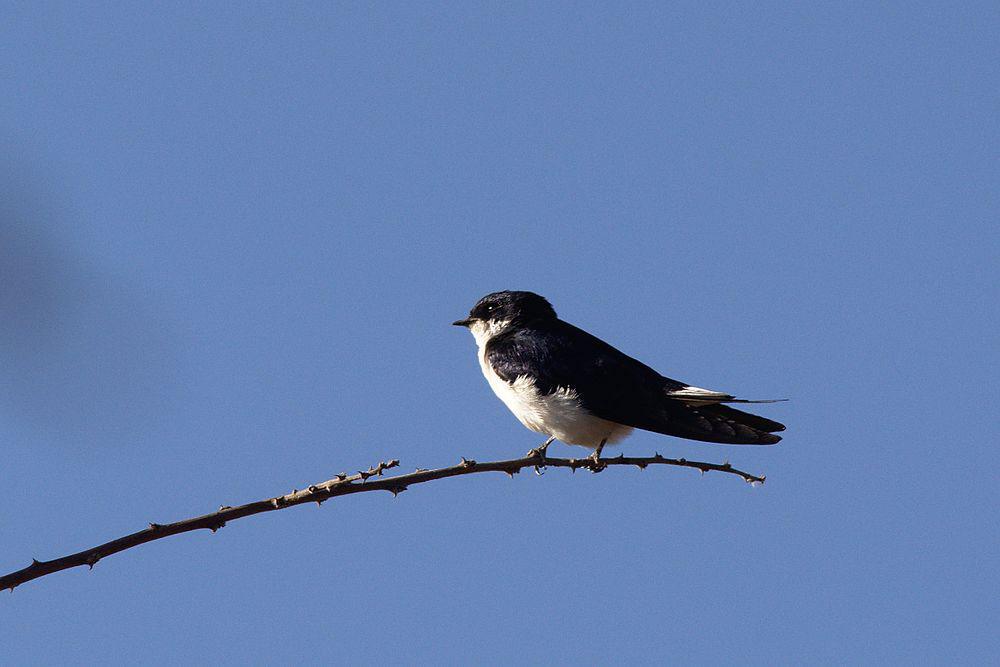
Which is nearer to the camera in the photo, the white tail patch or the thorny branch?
the thorny branch

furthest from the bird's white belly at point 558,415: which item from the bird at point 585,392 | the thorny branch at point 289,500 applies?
the thorny branch at point 289,500

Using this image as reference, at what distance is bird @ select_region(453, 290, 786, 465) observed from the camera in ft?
18.2

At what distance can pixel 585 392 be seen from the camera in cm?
579

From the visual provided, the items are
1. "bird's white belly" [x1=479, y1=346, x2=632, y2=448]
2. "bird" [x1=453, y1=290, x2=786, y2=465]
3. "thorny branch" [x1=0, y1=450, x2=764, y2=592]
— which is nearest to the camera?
"thorny branch" [x1=0, y1=450, x2=764, y2=592]

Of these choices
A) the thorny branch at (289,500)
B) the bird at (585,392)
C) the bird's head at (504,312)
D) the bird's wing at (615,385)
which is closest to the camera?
the thorny branch at (289,500)

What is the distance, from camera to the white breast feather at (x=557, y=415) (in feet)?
19.0

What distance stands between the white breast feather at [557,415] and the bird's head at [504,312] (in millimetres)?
459

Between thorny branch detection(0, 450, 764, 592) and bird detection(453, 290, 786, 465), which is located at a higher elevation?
bird detection(453, 290, 786, 465)

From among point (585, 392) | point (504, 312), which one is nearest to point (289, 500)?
point (585, 392)

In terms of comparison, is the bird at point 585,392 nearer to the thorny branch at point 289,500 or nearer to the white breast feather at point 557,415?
the white breast feather at point 557,415

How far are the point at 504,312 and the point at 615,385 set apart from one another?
3.09ft

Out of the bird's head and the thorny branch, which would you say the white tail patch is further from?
the thorny branch

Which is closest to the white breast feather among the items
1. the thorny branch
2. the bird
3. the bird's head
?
the bird

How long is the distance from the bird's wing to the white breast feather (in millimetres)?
36
